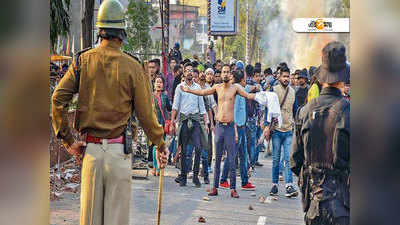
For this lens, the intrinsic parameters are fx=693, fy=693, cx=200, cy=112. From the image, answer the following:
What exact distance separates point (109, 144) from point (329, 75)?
162cm

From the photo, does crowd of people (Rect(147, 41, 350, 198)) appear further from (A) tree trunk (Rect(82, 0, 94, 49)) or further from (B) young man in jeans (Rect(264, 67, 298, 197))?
(A) tree trunk (Rect(82, 0, 94, 49))

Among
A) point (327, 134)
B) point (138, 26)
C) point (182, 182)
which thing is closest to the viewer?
point (327, 134)

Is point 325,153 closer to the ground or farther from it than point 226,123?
farther from it

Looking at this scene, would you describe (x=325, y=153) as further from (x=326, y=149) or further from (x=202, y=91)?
(x=202, y=91)

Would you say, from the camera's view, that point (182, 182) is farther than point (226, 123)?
Answer: Yes

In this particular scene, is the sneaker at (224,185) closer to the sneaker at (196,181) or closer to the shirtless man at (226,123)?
the sneaker at (196,181)

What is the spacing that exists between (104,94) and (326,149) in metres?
1.62

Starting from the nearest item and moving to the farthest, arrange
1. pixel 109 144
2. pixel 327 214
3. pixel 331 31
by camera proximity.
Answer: pixel 331 31
pixel 327 214
pixel 109 144

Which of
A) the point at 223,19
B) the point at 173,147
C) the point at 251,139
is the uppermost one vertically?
the point at 223,19

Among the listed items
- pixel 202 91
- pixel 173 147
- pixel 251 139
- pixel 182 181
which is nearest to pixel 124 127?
pixel 202 91

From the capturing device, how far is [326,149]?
439cm
